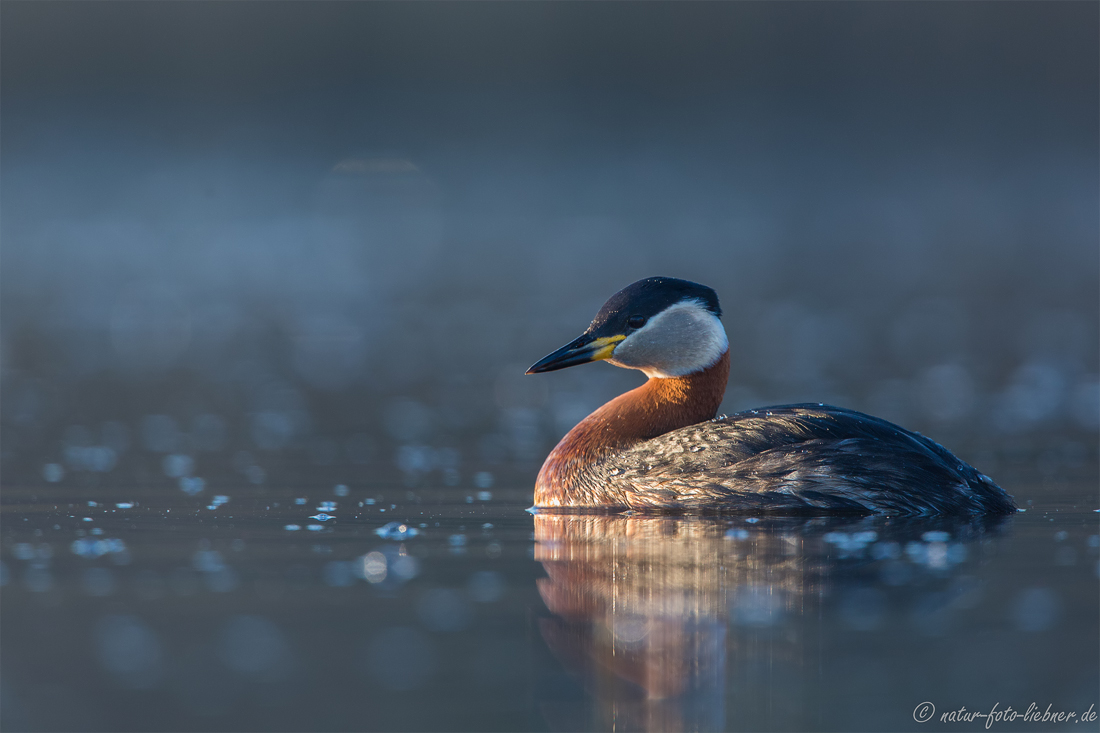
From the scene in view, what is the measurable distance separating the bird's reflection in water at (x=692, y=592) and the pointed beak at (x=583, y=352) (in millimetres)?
957

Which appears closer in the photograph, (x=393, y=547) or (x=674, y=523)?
(x=393, y=547)

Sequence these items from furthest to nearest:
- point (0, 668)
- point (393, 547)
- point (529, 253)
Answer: point (529, 253) < point (393, 547) < point (0, 668)

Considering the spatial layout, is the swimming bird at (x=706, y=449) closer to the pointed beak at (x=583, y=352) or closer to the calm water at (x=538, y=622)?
the pointed beak at (x=583, y=352)

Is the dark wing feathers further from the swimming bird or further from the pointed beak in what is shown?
the pointed beak

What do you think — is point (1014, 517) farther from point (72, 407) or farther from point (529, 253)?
point (529, 253)

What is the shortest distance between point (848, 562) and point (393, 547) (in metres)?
1.91

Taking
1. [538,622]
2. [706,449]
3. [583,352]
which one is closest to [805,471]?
[706,449]

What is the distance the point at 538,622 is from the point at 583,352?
10.4 feet

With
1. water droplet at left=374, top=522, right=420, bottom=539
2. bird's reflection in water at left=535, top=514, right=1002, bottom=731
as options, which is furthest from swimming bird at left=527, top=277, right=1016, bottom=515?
water droplet at left=374, top=522, right=420, bottom=539

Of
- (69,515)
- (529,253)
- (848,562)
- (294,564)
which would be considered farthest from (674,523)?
(529,253)

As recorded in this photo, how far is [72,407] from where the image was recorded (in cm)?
1092

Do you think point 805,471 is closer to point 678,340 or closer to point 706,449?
point 706,449

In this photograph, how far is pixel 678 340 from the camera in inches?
307

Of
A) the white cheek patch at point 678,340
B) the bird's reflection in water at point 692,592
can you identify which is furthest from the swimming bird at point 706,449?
the bird's reflection in water at point 692,592
